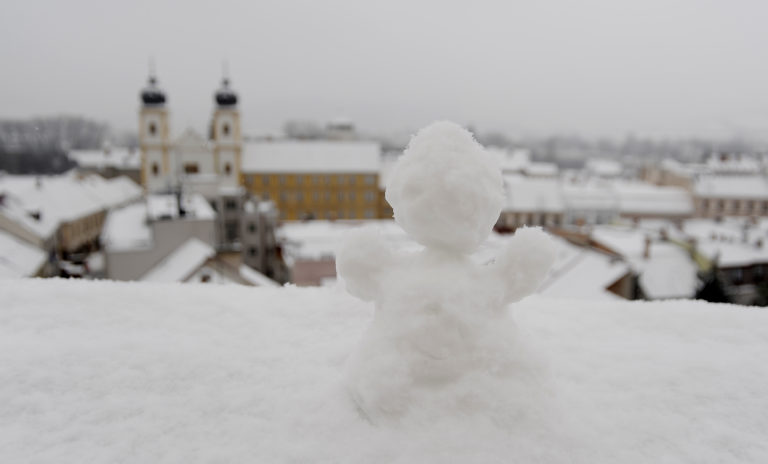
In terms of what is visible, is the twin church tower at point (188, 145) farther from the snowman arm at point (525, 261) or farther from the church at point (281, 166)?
the snowman arm at point (525, 261)

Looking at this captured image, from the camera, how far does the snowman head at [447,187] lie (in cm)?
249

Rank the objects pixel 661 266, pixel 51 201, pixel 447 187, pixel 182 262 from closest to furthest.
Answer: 1. pixel 447 187
2. pixel 182 262
3. pixel 661 266
4. pixel 51 201

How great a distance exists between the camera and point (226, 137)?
51.1m

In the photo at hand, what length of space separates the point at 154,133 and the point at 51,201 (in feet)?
39.9

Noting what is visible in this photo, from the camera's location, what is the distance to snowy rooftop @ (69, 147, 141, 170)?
250 ft

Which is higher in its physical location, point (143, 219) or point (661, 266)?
point (143, 219)

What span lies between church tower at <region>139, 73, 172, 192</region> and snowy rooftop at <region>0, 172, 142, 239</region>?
519 cm

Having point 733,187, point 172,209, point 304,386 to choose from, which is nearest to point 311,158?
point 172,209

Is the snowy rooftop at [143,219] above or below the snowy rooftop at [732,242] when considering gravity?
above

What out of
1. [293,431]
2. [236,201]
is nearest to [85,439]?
[293,431]

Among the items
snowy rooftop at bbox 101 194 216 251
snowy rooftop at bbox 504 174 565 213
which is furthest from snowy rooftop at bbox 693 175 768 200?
snowy rooftop at bbox 101 194 216 251

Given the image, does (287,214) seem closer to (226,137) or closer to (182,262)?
(226,137)

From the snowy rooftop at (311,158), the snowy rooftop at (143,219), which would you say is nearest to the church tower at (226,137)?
the snowy rooftop at (311,158)

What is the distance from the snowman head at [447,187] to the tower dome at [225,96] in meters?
50.7
